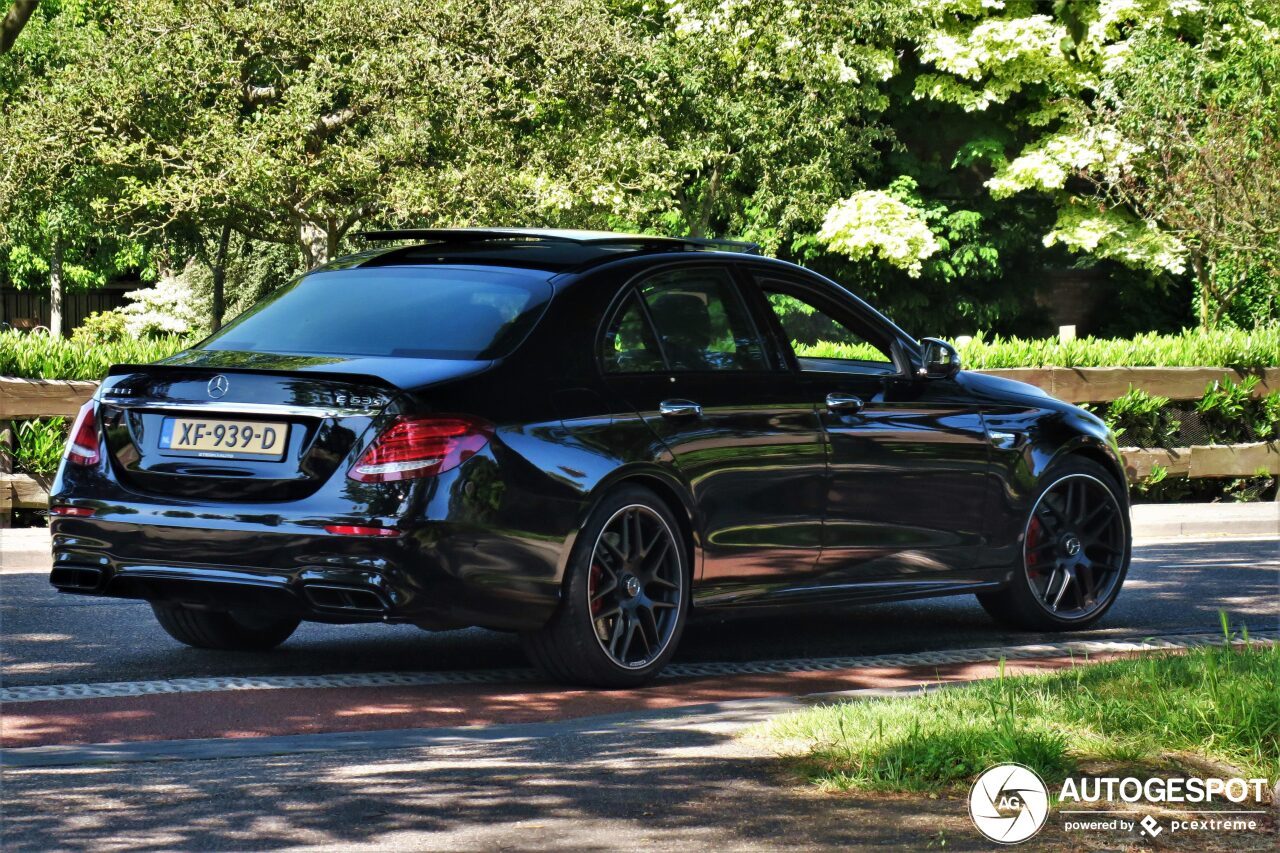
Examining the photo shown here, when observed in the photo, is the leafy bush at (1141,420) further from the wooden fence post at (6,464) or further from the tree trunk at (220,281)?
the tree trunk at (220,281)

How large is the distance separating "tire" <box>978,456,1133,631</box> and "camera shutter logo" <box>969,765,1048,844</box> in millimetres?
4230

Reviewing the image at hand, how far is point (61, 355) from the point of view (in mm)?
14305

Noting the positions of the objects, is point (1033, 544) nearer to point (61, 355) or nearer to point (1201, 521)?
point (1201, 521)

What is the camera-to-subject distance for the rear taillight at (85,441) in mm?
7578

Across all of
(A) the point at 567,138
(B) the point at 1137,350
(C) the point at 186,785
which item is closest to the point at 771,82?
(A) the point at 567,138

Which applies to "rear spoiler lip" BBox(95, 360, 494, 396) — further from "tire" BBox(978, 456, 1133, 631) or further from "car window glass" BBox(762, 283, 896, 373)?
"tire" BBox(978, 456, 1133, 631)

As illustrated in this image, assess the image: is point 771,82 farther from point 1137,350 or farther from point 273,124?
point 1137,350

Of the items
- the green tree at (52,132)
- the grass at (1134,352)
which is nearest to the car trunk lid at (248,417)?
the grass at (1134,352)

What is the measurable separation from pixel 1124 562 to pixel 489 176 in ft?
60.5

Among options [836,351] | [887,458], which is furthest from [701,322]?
[836,351]

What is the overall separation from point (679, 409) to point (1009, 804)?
Answer: 3037mm

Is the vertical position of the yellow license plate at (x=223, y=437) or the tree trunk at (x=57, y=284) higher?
the tree trunk at (x=57, y=284)

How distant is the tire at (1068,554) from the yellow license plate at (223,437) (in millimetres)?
3897

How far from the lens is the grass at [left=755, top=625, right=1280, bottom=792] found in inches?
214
